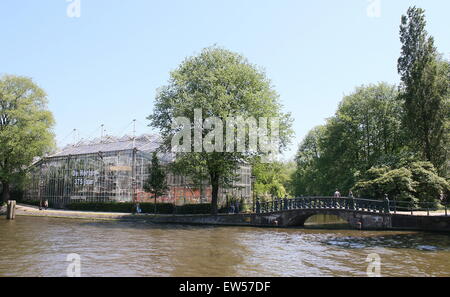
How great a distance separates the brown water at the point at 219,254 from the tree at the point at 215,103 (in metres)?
10.2

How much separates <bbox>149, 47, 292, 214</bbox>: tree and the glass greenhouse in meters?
5.62

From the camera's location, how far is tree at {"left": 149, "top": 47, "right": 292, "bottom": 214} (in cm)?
3347

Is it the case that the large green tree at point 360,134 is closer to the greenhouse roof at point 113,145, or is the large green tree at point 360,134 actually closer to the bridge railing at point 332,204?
the bridge railing at point 332,204

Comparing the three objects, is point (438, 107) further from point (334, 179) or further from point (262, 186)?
point (262, 186)

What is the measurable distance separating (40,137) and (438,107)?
44.9m

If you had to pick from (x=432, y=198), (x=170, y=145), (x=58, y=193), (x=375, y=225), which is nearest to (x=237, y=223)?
(x=170, y=145)

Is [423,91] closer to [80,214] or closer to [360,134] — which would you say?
[360,134]

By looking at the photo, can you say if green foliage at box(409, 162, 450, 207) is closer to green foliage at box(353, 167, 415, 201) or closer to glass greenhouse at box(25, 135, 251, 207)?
green foliage at box(353, 167, 415, 201)

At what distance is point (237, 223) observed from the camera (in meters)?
34.8

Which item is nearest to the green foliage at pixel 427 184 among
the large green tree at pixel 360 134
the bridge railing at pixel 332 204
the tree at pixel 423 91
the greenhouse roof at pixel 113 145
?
the bridge railing at pixel 332 204

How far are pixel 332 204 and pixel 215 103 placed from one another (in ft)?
41.5

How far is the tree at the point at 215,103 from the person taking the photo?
1318 inches

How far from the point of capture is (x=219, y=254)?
690 inches

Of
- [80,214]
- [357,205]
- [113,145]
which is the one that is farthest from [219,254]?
[113,145]
